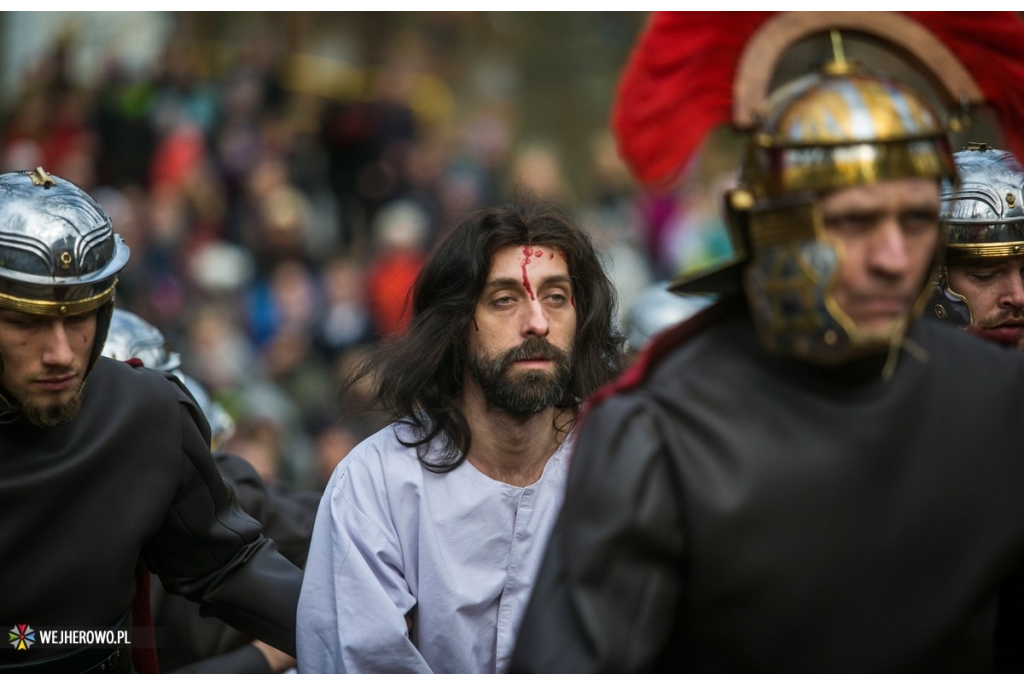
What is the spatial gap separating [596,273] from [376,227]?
316 inches

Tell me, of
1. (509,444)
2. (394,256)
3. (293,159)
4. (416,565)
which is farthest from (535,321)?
(293,159)

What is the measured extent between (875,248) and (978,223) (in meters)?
1.79

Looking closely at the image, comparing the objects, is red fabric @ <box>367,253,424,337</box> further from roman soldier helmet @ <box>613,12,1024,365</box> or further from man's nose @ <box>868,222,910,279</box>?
man's nose @ <box>868,222,910,279</box>

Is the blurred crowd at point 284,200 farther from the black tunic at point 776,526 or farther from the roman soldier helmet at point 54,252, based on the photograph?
the black tunic at point 776,526

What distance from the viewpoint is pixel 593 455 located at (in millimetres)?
3000

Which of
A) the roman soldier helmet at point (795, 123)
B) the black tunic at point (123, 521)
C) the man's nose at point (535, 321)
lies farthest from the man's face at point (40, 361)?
the roman soldier helmet at point (795, 123)

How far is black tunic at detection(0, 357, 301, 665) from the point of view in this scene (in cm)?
421

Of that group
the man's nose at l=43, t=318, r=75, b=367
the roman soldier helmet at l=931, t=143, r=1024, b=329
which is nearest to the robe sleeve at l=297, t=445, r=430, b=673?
the man's nose at l=43, t=318, r=75, b=367

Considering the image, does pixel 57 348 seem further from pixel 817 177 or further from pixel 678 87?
pixel 817 177

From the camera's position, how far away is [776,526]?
2936 mm

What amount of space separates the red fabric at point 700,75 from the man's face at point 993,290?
4.05ft

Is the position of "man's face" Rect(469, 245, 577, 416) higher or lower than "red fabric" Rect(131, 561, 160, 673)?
higher

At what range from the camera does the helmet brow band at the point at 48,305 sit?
4.04m
